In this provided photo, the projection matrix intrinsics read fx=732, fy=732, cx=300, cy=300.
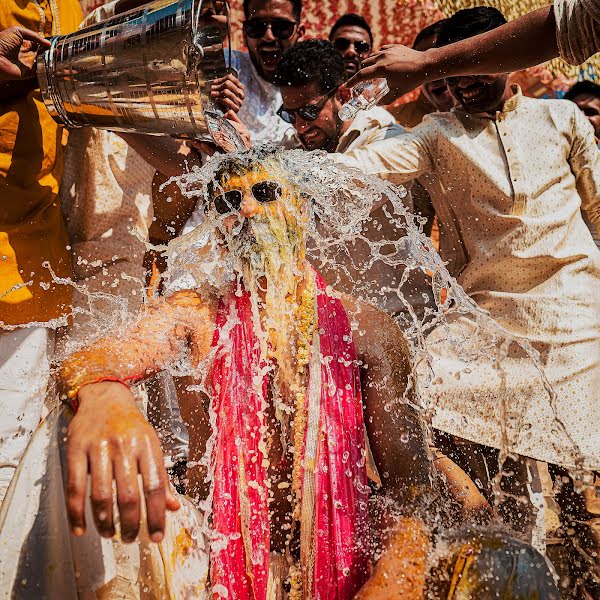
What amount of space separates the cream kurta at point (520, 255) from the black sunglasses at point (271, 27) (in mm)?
1112

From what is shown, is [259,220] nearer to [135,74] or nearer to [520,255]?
[135,74]

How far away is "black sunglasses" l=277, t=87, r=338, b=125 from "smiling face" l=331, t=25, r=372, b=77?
699 millimetres

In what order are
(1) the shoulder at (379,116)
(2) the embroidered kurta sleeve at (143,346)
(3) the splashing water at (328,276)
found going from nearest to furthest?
(2) the embroidered kurta sleeve at (143,346)
(3) the splashing water at (328,276)
(1) the shoulder at (379,116)

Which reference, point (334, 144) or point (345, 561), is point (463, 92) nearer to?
point (334, 144)

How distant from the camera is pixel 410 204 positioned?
11.7 ft

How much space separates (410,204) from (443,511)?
6.13 feet

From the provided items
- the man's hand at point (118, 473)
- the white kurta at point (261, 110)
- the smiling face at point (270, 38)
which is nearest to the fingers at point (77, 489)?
the man's hand at point (118, 473)

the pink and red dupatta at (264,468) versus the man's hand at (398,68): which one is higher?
the man's hand at (398,68)

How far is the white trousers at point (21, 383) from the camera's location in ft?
8.73

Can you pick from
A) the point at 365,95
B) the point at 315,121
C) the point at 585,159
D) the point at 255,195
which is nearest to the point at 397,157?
the point at 365,95

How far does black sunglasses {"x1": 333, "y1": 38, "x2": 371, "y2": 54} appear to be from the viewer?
164 inches

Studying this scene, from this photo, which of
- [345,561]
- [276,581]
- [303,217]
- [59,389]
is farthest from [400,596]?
[303,217]

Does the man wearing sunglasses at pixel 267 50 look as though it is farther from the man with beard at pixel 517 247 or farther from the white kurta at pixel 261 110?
the man with beard at pixel 517 247

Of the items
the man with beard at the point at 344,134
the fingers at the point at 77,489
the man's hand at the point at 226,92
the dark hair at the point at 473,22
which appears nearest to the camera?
the fingers at the point at 77,489
